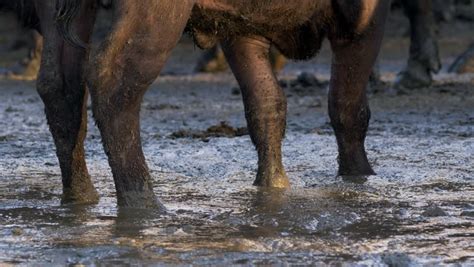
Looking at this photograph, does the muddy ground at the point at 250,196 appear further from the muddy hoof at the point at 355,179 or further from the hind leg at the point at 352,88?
the hind leg at the point at 352,88

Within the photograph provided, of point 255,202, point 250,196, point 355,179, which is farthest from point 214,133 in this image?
point 255,202

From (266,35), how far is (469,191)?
135 centimetres

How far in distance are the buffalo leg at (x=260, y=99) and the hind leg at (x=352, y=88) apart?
38 centimetres

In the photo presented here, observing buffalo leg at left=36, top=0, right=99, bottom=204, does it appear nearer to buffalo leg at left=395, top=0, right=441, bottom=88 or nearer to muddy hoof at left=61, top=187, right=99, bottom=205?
muddy hoof at left=61, top=187, right=99, bottom=205

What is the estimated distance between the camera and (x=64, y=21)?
6059mm

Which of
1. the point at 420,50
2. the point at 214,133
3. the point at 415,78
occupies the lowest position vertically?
the point at 214,133

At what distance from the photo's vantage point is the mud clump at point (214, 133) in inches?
376

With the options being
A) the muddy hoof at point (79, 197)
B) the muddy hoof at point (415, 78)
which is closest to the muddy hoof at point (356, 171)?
the muddy hoof at point (79, 197)

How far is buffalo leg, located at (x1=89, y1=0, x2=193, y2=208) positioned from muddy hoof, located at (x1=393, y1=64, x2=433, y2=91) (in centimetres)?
722

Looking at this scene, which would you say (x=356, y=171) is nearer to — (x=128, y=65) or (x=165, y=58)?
(x=165, y=58)

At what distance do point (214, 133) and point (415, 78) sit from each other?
380 cm

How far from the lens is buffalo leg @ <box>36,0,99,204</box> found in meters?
6.29

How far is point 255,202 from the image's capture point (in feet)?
21.2

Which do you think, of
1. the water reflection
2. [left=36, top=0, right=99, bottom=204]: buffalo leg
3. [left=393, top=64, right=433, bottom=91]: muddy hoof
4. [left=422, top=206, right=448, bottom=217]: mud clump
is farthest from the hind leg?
[left=393, top=64, right=433, bottom=91]: muddy hoof
